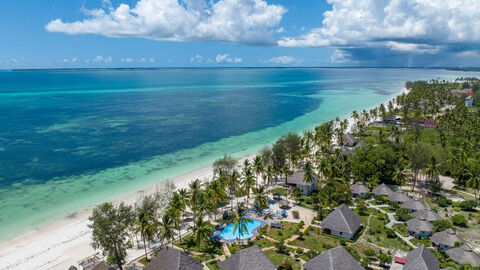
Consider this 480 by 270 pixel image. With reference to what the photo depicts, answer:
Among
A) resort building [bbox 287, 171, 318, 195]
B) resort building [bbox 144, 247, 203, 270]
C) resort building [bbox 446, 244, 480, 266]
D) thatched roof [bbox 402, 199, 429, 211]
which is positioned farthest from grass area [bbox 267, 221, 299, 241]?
resort building [bbox 446, 244, 480, 266]

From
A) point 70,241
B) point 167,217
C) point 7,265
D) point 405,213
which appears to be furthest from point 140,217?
point 405,213

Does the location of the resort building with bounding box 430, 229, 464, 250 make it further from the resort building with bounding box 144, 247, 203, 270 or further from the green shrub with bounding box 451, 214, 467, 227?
the resort building with bounding box 144, 247, 203, 270

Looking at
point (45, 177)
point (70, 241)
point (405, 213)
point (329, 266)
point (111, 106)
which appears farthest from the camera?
point (111, 106)

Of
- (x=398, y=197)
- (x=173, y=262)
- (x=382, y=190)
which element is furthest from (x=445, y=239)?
(x=173, y=262)

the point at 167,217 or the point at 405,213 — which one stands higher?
the point at 167,217

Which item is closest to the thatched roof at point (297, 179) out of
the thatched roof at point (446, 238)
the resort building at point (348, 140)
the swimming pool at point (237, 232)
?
the swimming pool at point (237, 232)

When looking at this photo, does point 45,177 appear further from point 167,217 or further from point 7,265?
point 167,217

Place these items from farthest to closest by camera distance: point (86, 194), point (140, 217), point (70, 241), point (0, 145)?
point (0, 145), point (86, 194), point (70, 241), point (140, 217)
